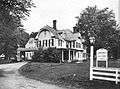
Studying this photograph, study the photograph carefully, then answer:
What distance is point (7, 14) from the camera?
770 inches

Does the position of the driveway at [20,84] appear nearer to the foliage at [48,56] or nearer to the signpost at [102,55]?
the signpost at [102,55]

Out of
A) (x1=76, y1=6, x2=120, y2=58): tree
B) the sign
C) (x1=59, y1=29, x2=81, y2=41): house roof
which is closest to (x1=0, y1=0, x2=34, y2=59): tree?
the sign

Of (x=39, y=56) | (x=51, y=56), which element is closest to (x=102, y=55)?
(x=51, y=56)

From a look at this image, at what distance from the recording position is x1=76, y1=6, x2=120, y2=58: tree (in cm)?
4191

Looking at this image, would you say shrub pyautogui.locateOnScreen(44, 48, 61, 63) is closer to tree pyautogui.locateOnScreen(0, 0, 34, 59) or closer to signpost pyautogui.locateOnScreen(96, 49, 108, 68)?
tree pyautogui.locateOnScreen(0, 0, 34, 59)

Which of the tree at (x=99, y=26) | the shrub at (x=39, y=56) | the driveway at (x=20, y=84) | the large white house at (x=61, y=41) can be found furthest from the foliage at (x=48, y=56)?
the tree at (x=99, y=26)

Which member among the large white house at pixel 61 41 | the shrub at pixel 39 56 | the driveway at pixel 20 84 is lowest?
the driveway at pixel 20 84

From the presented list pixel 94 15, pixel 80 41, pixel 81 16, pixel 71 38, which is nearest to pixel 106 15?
pixel 94 15

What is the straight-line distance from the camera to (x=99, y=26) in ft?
149

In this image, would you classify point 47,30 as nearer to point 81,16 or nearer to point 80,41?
point 80,41

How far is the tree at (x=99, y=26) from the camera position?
137ft

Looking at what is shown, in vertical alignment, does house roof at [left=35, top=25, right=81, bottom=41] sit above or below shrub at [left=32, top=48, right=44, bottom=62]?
above

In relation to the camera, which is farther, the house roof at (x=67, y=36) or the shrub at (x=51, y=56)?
the house roof at (x=67, y=36)

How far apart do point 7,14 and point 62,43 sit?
19.8 meters
